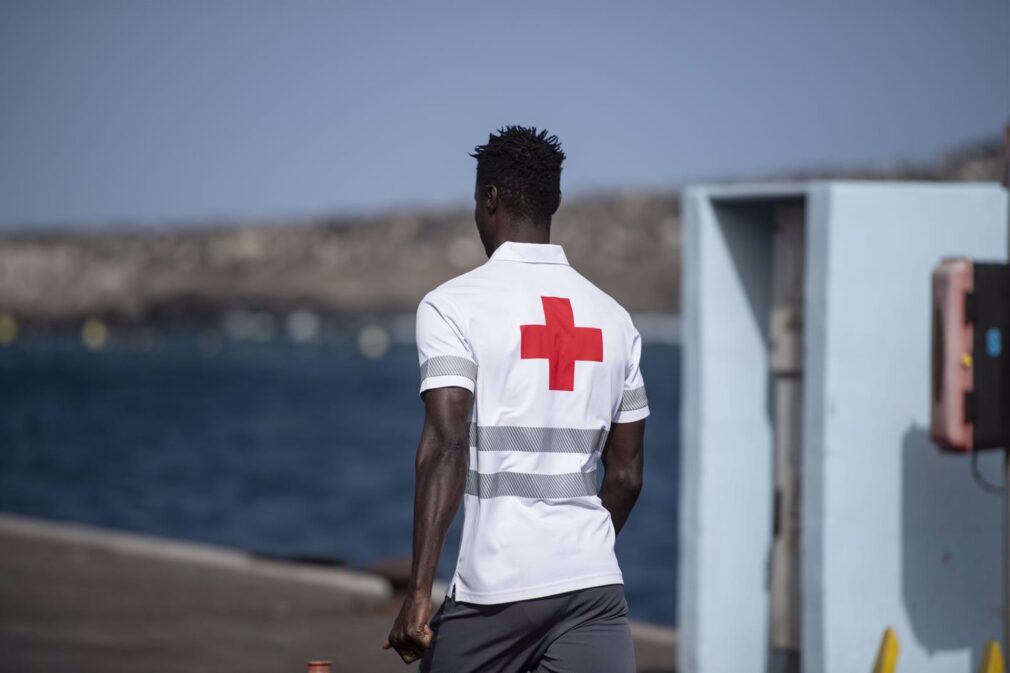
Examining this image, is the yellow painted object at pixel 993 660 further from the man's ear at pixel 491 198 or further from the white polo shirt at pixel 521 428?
the man's ear at pixel 491 198

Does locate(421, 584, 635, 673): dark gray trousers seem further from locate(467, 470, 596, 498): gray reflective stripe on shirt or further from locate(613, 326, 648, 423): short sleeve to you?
locate(613, 326, 648, 423): short sleeve

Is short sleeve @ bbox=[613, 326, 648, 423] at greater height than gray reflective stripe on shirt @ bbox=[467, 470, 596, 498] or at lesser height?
greater

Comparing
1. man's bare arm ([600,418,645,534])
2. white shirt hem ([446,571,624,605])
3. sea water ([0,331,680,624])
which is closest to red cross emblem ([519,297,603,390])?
man's bare arm ([600,418,645,534])

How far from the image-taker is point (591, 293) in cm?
379

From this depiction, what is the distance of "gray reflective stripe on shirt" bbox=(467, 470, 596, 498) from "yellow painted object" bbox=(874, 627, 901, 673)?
324cm

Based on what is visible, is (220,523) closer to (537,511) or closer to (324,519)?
(324,519)

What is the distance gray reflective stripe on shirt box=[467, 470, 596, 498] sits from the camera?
3607mm

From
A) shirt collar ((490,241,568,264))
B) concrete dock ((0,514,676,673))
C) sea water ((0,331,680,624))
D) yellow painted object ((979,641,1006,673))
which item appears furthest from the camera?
sea water ((0,331,680,624))

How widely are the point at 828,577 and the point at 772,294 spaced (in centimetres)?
142

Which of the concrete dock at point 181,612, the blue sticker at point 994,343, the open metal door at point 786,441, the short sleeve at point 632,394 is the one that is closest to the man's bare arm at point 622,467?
the short sleeve at point 632,394

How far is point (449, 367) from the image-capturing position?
11.7ft

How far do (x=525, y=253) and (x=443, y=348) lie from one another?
348mm

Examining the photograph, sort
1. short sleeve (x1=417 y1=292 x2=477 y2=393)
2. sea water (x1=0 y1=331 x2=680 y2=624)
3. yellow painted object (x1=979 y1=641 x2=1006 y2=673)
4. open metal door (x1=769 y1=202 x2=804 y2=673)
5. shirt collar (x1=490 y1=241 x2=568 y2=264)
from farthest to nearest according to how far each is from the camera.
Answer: sea water (x1=0 y1=331 x2=680 y2=624)
open metal door (x1=769 y1=202 x2=804 y2=673)
yellow painted object (x1=979 y1=641 x2=1006 y2=673)
shirt collar (x1=490 y1=241 x2=568 y2=264)
short sleeve (x1=417 y1=292 x2=477 y2=393)

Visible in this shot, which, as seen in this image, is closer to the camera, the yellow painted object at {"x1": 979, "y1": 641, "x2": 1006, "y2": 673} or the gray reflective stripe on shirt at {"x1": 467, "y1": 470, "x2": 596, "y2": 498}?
the gray reflective stripe on shirt at {"x1": 467, "y1": 470, "x2": 596, "y2": 498}
